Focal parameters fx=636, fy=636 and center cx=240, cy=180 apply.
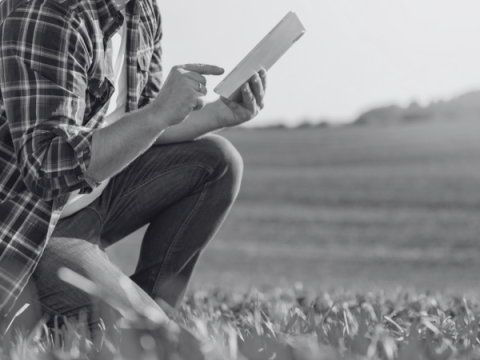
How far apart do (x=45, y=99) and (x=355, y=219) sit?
12.1 m

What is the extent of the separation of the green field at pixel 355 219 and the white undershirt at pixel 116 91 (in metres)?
1.24

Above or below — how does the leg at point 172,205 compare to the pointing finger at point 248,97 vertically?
below

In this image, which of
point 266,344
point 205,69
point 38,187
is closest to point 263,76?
point 205,69

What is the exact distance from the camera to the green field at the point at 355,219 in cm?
880

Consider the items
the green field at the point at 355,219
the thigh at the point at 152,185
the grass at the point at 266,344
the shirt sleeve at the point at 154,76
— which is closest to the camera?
the grass at the point at 266,344

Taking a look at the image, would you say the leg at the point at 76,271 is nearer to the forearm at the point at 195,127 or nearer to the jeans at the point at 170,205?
the jeans at the point at 170,205

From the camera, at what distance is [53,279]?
5.77 feet

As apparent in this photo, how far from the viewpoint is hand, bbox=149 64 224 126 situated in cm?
161

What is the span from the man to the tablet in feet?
0.11

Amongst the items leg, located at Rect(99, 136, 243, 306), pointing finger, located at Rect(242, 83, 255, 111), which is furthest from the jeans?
pointing finger, located at Rect(242, 83, 255, 111)

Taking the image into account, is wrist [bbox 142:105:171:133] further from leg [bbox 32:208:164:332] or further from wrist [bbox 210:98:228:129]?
wrist [bbox 210:98:228:129]

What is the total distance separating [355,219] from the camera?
1328 centimetres

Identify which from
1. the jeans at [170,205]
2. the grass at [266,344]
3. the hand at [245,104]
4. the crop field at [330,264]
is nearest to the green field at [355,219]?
the crop field at [330,264]

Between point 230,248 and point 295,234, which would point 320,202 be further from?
point 230,248
